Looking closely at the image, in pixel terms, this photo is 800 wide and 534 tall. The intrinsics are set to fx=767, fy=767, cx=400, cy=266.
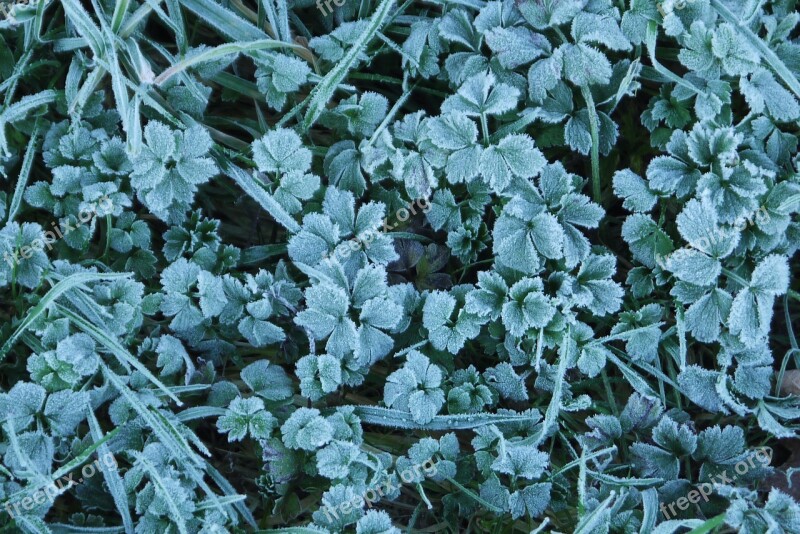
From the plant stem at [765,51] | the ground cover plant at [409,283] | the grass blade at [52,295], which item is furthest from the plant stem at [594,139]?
the grass blade at [52,295]

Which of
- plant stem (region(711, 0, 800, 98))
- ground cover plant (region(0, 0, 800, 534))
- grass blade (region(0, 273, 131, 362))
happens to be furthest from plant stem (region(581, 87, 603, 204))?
grass blade (region(0, 273, 131, 362))

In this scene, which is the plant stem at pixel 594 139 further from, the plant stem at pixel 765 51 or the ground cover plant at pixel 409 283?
the plant stem at pixel 765 51

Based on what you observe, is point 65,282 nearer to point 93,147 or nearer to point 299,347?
point 93,147

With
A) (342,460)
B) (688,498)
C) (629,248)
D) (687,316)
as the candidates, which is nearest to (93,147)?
(342,460)

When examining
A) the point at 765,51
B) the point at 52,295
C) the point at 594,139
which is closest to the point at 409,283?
the point at 594,139

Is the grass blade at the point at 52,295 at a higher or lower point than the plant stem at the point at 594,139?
lower

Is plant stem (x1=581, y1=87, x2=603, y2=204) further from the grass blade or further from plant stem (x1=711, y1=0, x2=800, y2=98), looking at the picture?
the grass blade
